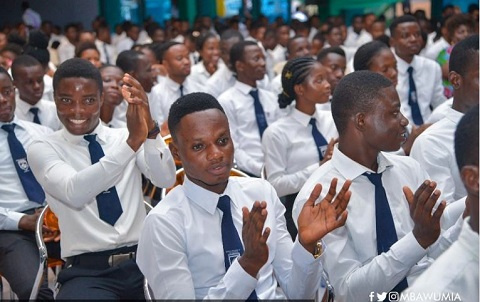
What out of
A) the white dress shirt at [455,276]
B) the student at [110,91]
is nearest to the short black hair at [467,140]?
the white dress shirt at [455,276]

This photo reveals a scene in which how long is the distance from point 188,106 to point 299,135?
1.40m

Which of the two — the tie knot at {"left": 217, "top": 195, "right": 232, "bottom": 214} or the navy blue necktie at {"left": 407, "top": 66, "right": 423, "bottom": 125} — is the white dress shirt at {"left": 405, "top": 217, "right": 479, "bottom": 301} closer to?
the tie knot at {"left": 217, "top": 195, "right": 232, "bottom": 214}

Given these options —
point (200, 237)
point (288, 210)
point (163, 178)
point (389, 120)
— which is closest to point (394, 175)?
point (389, 120)

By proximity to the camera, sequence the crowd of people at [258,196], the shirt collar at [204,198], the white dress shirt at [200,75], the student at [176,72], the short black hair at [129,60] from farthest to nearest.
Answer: the white dress shirt at [200,75] < the student at [176,72] < the short black hair at [129,60] < the shirt collar at [204,198] < the crowd of people at [258,196]

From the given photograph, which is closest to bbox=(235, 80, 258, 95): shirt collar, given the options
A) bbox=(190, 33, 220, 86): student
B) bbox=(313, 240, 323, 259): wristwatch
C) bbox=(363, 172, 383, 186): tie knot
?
bbox=(190, 33, 220, 86): student

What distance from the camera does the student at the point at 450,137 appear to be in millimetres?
2447

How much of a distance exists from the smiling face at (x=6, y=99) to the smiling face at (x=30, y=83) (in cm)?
84

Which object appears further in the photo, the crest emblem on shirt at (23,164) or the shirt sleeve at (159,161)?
the crest emblem on shirt at (23,164)

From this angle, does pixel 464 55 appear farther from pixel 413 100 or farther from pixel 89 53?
pixel 89 53

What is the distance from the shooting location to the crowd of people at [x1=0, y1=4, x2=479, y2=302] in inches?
69.6

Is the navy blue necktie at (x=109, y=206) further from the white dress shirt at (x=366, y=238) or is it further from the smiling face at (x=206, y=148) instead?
the white dress shirt at (x=366, y=238)

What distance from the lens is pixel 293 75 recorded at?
3.48m

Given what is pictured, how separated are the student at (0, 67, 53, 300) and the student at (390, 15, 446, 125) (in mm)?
2441

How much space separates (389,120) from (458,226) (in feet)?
1.33
